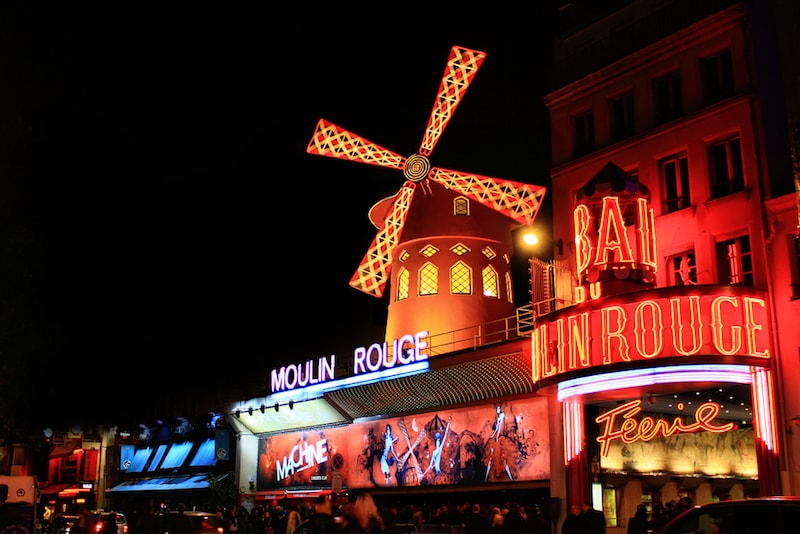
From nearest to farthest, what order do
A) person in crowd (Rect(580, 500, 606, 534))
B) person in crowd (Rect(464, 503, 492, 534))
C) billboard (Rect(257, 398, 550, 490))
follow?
person in crowd (Rect(464, 503, 492, 534))
person in crowd (Rect(580, 500, 606, 534))
billboard (Rect(257, 398, 550, 490))

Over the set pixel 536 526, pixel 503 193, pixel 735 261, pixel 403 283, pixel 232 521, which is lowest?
pixel 232 521

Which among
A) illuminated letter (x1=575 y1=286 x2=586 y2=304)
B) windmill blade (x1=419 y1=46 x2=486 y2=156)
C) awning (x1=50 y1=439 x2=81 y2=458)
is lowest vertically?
awning (x1=50 y1=439 x2=81 y2=458)

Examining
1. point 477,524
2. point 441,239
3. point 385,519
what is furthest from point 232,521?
point 385,519

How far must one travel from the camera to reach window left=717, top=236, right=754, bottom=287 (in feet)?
58.8

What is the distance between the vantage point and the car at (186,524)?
1577 centimetres

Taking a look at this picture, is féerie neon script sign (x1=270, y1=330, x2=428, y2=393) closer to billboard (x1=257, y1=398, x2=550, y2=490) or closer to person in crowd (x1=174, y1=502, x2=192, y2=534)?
billboard (x1=257, y1=398, x2=550, y2=490)

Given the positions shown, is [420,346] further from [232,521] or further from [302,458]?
[302,458]

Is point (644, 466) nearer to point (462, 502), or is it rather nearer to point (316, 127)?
point (462, 502)

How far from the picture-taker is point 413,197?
29.9m

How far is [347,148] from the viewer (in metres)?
30.9

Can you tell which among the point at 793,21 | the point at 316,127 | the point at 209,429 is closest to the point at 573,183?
the point at 793,21

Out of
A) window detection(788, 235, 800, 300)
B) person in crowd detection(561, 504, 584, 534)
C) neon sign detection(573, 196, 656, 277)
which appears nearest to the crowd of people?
person in crowd detection(561, 504, 584, 534)

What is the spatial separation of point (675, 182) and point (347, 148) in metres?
13.9

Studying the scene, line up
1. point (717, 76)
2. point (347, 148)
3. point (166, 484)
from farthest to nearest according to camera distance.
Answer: point (166, 484), point (347, 148), point (717, 76)
